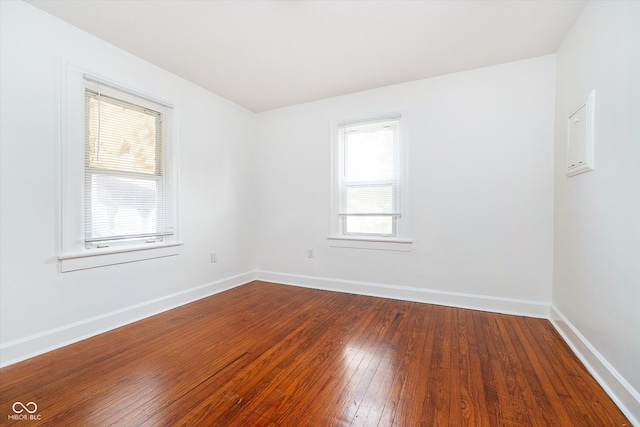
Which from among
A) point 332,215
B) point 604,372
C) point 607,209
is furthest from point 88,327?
point 607,209

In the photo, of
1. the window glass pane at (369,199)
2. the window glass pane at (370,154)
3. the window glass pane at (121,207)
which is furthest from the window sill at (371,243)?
the window glass pane at (121,207)

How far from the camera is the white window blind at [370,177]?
3328mm

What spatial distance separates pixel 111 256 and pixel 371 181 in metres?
2.90

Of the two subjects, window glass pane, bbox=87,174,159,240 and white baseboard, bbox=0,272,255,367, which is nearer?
white baseboard, bbox=0,272,255,367

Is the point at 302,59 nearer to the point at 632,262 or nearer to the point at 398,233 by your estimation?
the point at 398,233

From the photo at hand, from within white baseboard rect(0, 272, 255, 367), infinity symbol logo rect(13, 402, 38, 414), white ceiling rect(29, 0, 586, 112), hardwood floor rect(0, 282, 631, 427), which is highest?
white ceiling rect(29, 0, 586, 112)

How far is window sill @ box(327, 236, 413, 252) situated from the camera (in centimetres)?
322

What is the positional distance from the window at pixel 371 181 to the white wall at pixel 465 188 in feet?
0.48

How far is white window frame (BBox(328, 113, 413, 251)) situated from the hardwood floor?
948 mm

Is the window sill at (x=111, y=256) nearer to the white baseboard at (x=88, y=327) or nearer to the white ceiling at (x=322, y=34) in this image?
the white baseboard at (x=88, y=327)

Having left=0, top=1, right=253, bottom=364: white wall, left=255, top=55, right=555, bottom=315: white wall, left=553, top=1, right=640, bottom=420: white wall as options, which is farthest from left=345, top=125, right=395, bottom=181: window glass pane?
left=0, top=1, right=253, bottom=364: white wall

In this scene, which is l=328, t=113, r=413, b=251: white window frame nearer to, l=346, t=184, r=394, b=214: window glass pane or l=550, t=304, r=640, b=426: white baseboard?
l=346, t=184, r=394, b=214: window glass pane

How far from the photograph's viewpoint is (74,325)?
2.21 metres

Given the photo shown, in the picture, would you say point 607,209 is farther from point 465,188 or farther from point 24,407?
point 24,407
